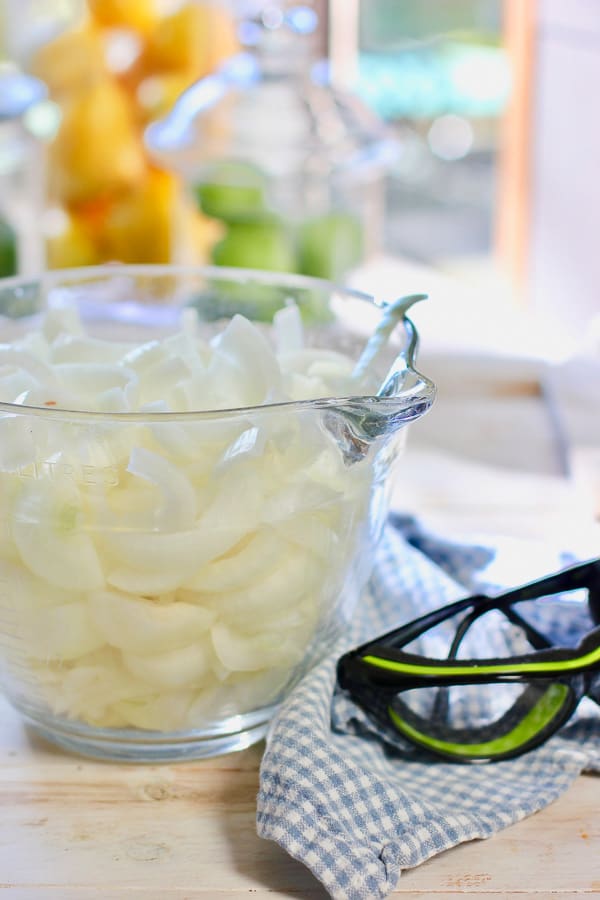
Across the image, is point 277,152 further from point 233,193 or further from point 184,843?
point 184,843

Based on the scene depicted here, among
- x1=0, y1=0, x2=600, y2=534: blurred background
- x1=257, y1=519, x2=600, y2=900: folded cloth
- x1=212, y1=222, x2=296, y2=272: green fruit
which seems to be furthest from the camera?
x1=212, y1=222, x2=296, y2=272: green fruit

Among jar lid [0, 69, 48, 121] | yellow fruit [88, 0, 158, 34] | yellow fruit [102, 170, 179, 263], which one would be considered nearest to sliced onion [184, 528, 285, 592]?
yellow fruit [102, 170, 179, 263]

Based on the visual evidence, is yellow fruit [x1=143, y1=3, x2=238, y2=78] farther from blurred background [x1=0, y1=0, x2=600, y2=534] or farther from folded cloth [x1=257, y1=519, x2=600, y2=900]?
folded cloth [x1=257, y1=519, x2=600, y2=900]

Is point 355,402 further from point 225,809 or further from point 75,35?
point 75,35

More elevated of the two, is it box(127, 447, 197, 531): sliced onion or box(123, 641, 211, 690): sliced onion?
box(127, 447, 197, 531): sliced onion

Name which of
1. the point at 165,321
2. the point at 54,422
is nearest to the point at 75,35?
the point at 165,321

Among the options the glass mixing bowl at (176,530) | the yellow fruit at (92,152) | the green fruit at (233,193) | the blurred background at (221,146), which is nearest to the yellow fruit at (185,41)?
the blurred background at (221,146)

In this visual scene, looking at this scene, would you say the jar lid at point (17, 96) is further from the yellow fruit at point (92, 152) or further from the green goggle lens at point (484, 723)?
the green goggle lens at point (484, 723)

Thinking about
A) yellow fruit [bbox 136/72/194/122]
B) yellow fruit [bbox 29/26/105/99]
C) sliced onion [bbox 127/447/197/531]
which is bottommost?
sliced onion [bbox 127/447/197/531]
